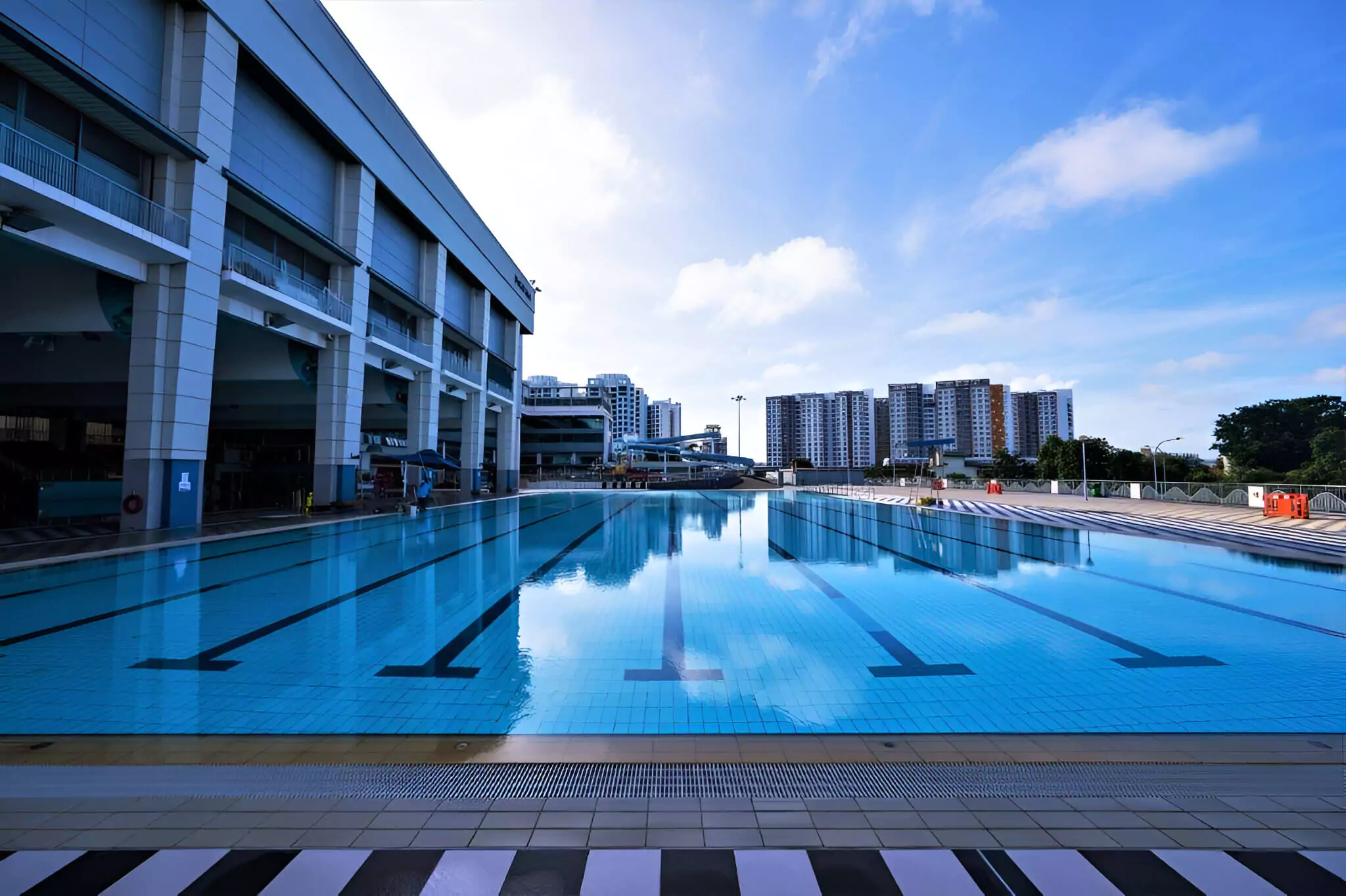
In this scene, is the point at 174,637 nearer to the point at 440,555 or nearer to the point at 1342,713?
the point at 440,555

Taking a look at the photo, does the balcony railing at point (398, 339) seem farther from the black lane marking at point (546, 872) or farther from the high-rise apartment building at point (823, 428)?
the high-rise apartment building at point (823, 428)

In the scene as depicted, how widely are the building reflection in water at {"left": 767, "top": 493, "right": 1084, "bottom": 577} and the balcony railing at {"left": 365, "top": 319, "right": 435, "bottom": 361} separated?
47.2 ft

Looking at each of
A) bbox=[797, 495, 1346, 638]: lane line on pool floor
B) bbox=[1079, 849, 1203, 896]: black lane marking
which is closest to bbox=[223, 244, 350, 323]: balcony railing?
bbox=[1079, 849, 1203, 896]: black lane marking

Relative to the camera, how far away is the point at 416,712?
3.70 metres

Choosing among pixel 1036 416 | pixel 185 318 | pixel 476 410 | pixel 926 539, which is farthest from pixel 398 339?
pixel 1036 416

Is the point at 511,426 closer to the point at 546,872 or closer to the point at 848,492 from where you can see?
the point at 848,492

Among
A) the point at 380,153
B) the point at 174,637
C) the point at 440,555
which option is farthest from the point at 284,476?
the point at 174,637

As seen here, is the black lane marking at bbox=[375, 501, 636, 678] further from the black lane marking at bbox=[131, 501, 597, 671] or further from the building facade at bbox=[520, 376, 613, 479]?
the building facade at bbox=[520, 376, 613, 479]

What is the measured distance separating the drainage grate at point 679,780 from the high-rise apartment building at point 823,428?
113 m

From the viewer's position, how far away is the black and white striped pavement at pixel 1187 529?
1179 centimetres

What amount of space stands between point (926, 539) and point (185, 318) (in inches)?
666

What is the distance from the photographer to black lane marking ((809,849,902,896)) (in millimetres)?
1896

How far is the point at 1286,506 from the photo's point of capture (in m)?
17.9

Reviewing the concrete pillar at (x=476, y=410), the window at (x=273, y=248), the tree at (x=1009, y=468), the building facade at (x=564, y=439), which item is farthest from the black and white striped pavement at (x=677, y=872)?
the building facade at (x=564, y=439)
